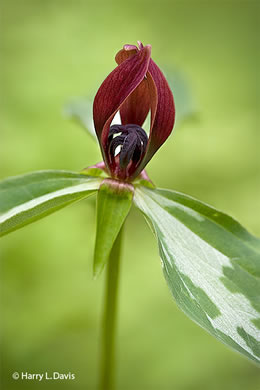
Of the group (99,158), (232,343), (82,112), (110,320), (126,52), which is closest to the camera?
(232,343)

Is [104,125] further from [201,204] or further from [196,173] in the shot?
[196,173]

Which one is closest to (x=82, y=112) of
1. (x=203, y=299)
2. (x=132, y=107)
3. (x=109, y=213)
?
(x=132, y=107)

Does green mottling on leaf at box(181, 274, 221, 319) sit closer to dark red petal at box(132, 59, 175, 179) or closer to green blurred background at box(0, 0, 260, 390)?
dark red petal at box(132, 59, 175, 179)

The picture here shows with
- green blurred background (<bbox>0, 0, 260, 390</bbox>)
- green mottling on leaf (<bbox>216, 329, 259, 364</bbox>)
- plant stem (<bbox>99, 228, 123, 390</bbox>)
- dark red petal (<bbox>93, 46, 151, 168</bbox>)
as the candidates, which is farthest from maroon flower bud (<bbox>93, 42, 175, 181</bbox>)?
green blurred background (<bbox>0, 0, 260, 390</bbox>)

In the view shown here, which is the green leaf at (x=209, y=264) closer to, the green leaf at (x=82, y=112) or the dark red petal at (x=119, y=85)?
the dark red petal at (x=119, y=85)

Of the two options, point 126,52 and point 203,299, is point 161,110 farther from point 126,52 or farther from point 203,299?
point 203,299
